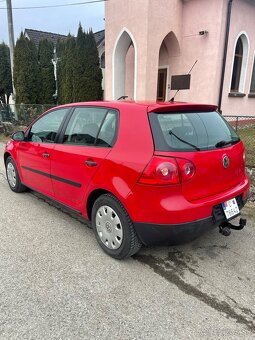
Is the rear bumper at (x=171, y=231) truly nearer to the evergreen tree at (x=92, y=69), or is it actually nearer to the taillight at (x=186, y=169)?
the taillight at (x=186, y=169)

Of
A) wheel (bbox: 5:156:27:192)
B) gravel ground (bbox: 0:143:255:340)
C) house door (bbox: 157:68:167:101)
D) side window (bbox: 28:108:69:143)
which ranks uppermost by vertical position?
house door (bbox: 157:68:167:101)

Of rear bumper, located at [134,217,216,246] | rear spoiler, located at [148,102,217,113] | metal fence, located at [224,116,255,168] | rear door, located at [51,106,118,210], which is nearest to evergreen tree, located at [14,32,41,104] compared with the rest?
metal fence, located at [224,116,255,168]

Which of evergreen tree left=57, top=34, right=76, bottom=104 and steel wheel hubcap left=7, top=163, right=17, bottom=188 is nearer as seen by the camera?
steel wheel hubcap left=7, top=163, right=17, bottom=188

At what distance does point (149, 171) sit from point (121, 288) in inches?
41.7

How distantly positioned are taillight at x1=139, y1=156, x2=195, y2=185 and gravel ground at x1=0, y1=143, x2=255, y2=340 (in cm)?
94

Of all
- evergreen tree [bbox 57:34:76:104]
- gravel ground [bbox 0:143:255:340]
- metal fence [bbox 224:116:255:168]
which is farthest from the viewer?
evergreen tree [bbox 57:34:76:104]

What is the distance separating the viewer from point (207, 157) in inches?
99.5

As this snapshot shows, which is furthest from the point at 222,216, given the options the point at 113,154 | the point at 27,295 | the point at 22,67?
the point at 22,67

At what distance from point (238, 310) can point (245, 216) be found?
200cm

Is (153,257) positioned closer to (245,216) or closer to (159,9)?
(245,216)

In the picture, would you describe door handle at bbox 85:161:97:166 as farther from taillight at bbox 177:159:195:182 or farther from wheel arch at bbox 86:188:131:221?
taillight at bbox 177:159:195:182

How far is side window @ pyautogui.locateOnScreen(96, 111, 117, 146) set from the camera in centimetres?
282

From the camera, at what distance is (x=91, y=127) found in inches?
123

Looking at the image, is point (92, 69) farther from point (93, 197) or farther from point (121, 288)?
point (121, 288)
